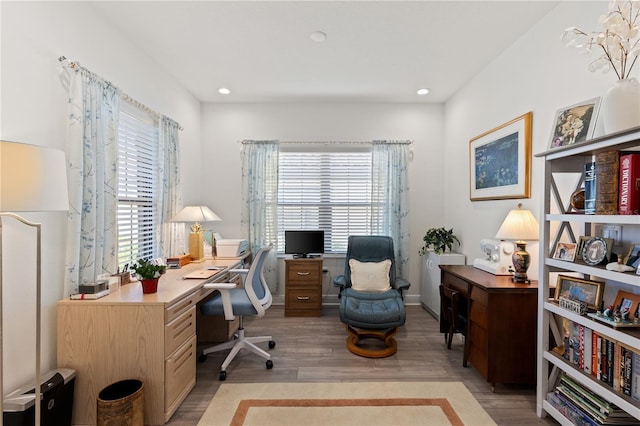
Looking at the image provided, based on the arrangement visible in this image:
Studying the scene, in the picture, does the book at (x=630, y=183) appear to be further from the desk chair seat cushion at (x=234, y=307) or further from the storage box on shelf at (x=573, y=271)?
the desk chair seat cushion at (x=234, y=307)

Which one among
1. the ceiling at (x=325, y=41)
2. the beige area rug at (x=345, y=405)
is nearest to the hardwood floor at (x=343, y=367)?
→ the beige area rug at (x=345, y=405)

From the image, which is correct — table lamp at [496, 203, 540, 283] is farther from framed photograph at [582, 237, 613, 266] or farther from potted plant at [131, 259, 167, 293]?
potted plant at [131, 259, 167, 293]

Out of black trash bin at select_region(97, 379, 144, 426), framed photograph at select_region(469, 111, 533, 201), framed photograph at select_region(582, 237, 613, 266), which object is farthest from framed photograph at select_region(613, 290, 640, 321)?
black trash bin at select_region(97, 379, 144, 426)

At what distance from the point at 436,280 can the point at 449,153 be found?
171cm

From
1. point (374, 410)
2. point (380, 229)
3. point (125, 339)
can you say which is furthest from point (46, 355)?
point (380, 229)

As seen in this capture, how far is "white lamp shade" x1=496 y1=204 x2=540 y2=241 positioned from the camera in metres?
→ 2.27

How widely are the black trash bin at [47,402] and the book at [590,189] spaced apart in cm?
308

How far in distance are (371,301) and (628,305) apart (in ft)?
6.29

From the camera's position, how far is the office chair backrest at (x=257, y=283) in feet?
7.97

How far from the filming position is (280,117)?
4.05m

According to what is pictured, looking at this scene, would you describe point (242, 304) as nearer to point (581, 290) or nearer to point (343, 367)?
point (343, 367)

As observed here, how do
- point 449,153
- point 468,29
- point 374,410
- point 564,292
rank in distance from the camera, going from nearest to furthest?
point 564,292 → point 374,410 → point 468,29 → point 449,153

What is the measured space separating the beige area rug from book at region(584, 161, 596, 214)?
4.73ft

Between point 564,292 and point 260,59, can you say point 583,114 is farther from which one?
point 260,59
